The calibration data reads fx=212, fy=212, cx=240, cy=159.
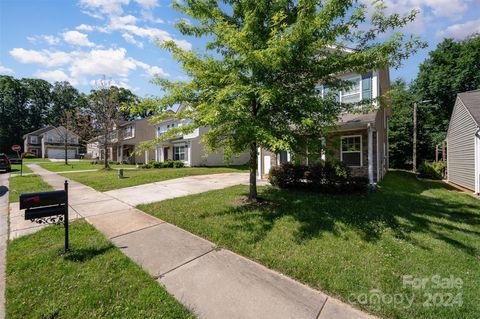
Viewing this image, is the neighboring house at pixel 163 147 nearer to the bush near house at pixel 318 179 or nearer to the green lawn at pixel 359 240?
the bush near house at pixel 318 179

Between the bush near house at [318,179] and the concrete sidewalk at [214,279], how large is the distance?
18.1ft

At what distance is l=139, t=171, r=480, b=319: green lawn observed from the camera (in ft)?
9.56

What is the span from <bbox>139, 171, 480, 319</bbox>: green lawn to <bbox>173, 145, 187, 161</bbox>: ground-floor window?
17075mm

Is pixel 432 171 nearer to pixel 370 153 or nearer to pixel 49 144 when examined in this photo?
pixel 370 153

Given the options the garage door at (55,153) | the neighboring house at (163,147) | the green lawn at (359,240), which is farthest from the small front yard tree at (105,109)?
the garage door at (55,153)

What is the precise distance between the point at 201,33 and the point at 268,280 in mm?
6702

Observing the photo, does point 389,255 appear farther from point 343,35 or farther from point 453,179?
point 453,179

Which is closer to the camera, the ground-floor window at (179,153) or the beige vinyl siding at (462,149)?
the beige vinyl siding at (462,149)

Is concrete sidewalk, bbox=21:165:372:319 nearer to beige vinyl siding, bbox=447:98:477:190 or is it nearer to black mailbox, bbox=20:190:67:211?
black mailbox, bbox=20:190:67:211

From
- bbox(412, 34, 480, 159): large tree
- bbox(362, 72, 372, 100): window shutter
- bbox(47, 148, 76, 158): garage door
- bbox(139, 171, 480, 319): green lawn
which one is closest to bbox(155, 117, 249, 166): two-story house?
bbox(362, 72, 372, 100): window shutter

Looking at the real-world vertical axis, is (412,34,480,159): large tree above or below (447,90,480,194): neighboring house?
above

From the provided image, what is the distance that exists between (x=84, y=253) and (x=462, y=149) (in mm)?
17711

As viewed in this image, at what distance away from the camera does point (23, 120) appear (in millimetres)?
56344

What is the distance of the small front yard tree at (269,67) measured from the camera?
4.74 metres
